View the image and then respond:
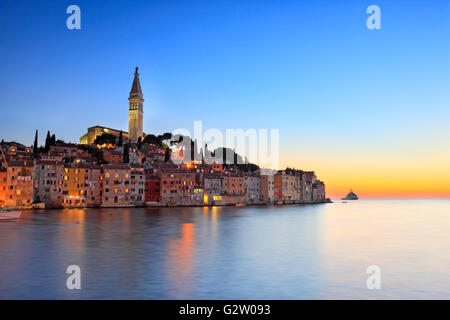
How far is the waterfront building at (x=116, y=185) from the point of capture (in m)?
83.6

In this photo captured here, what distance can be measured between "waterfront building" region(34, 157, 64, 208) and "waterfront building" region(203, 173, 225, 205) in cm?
3433

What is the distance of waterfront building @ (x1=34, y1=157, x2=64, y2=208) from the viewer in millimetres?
75438

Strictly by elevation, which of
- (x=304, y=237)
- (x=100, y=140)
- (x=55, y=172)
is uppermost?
(x=100, y=140)

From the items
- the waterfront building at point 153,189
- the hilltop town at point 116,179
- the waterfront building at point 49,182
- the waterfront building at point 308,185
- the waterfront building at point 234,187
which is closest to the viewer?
the hilltop town at point 116,179

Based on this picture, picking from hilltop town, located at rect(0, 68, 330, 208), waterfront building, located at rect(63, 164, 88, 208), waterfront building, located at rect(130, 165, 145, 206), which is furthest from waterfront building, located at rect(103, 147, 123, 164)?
waterfront building, located at rect(63, 164, 88, 208)

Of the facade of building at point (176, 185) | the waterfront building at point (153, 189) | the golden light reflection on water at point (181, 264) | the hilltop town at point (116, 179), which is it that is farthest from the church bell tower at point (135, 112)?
the golden light reflection on water at point (181, 264)

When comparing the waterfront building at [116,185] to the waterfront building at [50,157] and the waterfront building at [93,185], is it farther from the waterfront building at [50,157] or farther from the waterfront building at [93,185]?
the waterfront building at [50,157]

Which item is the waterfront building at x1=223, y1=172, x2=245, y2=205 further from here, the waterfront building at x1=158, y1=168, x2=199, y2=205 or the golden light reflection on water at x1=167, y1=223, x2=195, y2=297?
the golden light reflection on water at x1=167, y1=223, x2=195, y2=297
